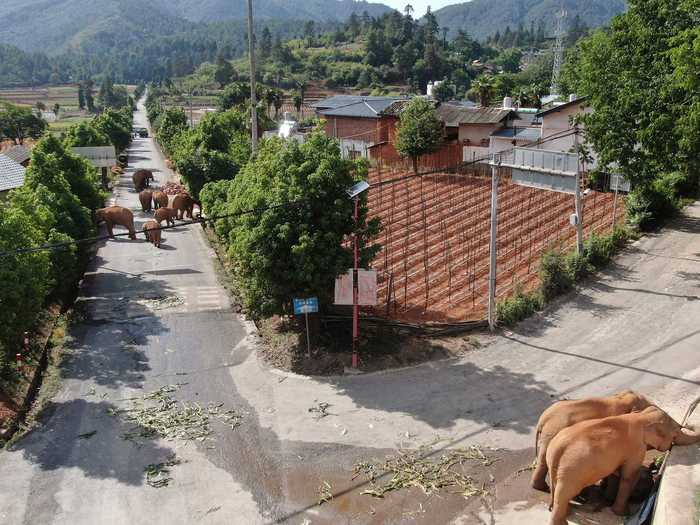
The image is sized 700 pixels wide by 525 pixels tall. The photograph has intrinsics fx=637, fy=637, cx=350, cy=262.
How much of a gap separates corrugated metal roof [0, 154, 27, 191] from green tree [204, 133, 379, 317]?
64.8ft

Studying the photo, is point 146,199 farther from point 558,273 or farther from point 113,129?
point 113,129

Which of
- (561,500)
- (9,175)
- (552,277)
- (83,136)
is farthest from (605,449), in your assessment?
(83,136)

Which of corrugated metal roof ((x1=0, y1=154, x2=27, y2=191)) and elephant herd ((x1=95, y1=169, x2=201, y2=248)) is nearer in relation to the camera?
elephant herd ((x1=95, y1=169, x2=201, y2=248))

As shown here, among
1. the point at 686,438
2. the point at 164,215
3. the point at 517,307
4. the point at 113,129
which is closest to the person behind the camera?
the point at 686,438

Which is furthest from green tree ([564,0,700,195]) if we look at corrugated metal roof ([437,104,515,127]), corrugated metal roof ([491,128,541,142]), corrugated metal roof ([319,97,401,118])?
corrugated metal roof ([319,97,401,118])

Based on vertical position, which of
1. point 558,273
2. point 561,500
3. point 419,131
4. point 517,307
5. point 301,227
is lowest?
point 561,500

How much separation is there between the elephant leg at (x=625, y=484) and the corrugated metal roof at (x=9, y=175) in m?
29.0

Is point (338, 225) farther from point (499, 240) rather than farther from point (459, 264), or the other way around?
point (499, 240)

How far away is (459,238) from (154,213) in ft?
65.5

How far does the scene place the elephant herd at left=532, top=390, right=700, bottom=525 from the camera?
369 inches

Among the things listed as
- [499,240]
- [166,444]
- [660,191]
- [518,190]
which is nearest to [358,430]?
[166,444]

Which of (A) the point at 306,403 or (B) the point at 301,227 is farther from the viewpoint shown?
(B) the point at 301,227

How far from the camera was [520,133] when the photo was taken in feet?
127

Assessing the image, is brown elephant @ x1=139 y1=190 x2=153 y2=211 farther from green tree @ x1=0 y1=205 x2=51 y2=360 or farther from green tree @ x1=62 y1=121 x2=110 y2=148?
green tree @ x1=0 y1=205 x2=51 y2=360
